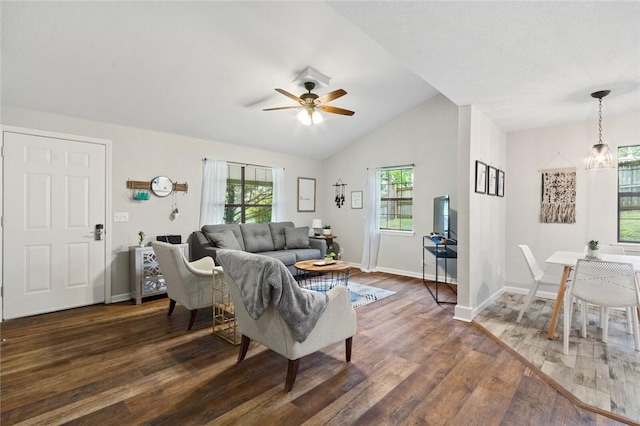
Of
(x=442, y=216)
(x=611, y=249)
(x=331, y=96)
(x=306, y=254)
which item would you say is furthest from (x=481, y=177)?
(x=306, y=254)

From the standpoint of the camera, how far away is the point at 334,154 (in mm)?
6934

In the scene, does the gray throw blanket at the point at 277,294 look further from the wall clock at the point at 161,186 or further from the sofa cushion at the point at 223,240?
the wall clock at the point at 161,186

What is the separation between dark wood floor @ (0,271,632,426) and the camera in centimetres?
190

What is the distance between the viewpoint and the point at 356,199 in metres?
6.55

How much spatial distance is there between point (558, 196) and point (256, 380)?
4.65 metres

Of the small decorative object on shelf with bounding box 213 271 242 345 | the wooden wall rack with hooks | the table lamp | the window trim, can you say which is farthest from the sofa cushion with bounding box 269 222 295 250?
the small decorative object on shelf with bounding box 213 271 242 345

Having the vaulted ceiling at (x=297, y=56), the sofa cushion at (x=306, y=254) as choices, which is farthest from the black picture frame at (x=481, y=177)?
the sofa cushion at (x=306, y=254)

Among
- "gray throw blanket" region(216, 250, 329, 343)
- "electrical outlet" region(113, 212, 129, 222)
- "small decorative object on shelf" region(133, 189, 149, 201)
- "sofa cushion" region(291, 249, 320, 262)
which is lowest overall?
"sofa cushion" region(291, 249, 320, 262)

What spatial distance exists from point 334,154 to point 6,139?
206 inches

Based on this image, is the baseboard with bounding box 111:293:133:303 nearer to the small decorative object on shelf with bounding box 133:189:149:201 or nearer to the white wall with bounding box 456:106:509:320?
the small decorative object on shelf with bounding box 133:189:149:201

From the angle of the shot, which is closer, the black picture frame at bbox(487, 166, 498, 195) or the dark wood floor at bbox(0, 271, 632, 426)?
the dark wood floor at bbox(0, 271, 632, 426)

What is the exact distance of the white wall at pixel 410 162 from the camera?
5270 millimetres

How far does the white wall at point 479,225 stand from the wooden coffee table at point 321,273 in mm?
1451

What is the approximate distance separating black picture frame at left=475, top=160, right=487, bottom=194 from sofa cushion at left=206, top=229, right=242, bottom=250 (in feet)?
11.6
